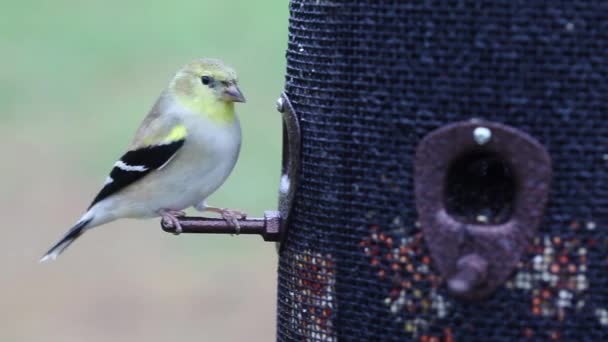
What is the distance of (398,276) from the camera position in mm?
5180

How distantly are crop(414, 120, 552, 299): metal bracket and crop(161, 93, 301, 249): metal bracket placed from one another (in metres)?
0.77

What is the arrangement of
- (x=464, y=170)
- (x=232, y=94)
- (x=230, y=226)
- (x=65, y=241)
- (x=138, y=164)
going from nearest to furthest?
(x=464, y=170) → (x=230, y=226) → (x=232, y=94) → (x=138, y=164) → (x=65, y=241)

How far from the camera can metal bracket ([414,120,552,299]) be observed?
4.87m

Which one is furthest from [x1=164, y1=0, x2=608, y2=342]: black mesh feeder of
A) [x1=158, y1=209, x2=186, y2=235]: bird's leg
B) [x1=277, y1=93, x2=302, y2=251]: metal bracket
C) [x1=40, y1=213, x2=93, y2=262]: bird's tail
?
[x1=40, y1=213, x2=93, y2=262]: bird's tail

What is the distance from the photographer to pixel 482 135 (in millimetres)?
4891

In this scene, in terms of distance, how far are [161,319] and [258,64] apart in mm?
6519

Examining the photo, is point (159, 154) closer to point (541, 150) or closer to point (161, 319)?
point (541, 150)

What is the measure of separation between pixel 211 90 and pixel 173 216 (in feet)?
1.93

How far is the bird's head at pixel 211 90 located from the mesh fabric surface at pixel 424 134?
2.91ft

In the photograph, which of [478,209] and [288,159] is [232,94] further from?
[478,209]

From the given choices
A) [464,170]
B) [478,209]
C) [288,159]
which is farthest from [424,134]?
[288,159]

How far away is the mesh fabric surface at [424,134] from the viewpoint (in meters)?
4.90

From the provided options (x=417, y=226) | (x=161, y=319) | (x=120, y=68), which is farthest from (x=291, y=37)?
(x=120, y=68)

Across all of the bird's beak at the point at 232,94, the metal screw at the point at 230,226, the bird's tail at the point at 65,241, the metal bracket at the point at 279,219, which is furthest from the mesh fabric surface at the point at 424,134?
the bird's tail at the point at 65,241
